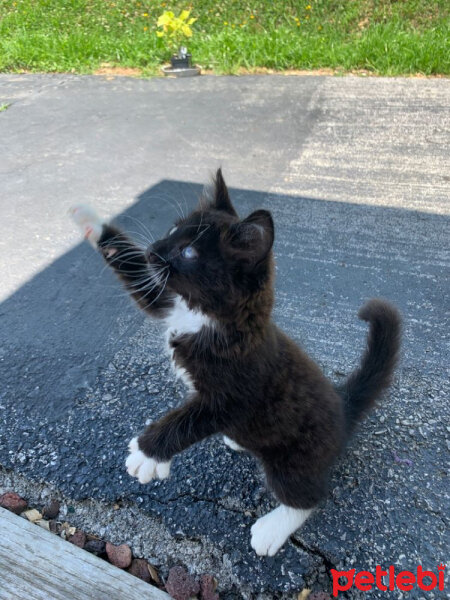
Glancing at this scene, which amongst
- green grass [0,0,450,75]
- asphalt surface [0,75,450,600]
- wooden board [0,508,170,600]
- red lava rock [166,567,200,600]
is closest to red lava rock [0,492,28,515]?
asphalt surface [0,75,450,600]

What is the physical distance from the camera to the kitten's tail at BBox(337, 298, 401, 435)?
188 cm

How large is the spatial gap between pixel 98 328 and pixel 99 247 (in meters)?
0.88

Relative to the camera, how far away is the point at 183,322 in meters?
1.79

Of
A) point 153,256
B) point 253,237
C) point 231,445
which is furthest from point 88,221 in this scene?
point 231,445

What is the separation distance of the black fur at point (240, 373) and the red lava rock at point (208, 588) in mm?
352

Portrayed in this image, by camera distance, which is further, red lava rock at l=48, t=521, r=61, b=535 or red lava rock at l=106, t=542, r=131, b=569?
red lava rock at l=48, t=521, r=61, b=535

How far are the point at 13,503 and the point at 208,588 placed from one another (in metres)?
0.81

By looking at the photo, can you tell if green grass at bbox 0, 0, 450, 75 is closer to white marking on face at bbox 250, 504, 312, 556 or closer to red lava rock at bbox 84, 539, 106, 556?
white marking on face at bbox 250, 504, 312, 556

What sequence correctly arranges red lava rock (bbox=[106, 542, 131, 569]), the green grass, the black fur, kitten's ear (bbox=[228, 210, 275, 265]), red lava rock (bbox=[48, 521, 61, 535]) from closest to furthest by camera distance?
kitten's ear (bbox=[228, 210, 275, 265]) < the black fur < red lava rock (bbox=[106, 542, 131, 569]) < red lava rock (bbox=[48, 521, 61, 535]) < the green grass

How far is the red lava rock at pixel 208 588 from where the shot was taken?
5.41 feet

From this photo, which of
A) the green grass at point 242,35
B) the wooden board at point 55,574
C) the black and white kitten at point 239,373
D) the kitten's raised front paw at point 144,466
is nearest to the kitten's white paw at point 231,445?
the black and white kitten at point 239,373

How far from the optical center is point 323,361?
249cm

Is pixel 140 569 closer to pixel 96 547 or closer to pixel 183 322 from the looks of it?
pixel 96 547
